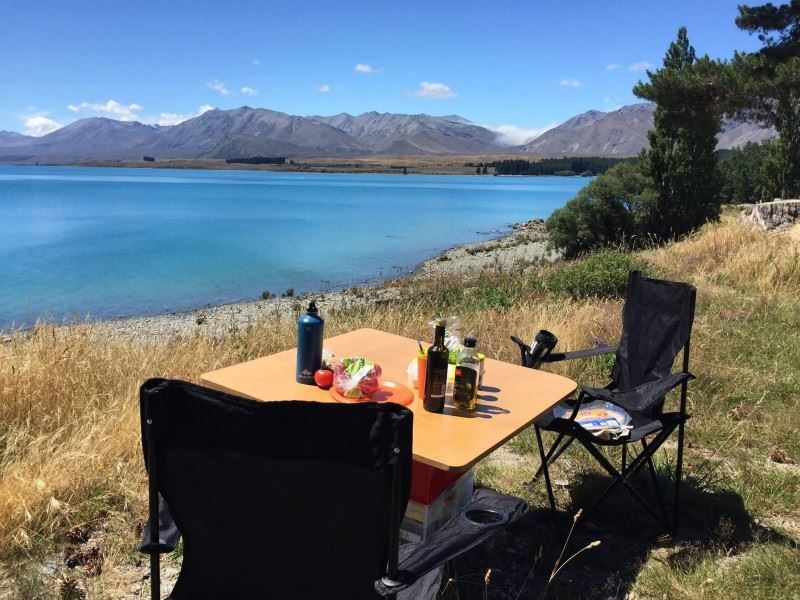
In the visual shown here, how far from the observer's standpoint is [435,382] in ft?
7.39

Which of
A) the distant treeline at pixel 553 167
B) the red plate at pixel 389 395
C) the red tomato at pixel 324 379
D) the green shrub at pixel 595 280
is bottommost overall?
the green shrub at pixel 595 280

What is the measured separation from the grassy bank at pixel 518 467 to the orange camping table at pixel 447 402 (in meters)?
0.65

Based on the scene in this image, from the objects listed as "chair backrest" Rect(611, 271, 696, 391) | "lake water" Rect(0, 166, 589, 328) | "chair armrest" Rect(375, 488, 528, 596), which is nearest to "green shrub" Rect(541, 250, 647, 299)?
"chair backrest" Rect(611, 271, 696, 391)

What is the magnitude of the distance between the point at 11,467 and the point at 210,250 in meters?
25.2

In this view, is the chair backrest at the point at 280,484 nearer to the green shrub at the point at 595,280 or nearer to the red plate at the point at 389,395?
the red plate at the point at 389,395

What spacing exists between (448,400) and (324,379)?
1.59 ft

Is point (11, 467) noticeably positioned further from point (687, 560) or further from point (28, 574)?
point (687, 560)

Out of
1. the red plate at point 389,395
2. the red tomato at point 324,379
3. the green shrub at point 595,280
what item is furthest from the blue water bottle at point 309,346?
the green shrub at point 595,280

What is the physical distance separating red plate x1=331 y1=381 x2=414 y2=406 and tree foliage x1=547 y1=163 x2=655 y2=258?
59.6ft

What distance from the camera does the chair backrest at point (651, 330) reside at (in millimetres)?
3182

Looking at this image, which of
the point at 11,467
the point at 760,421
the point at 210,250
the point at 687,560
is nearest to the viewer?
the point at 687,560

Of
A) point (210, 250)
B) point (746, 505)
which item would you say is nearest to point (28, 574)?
point (746, 505)

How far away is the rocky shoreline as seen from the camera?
29.4 feet

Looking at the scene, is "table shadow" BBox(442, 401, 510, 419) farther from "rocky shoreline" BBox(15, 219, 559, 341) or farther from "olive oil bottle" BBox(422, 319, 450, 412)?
"rocky shoreline" BBox(15, 219, 559, 341)
